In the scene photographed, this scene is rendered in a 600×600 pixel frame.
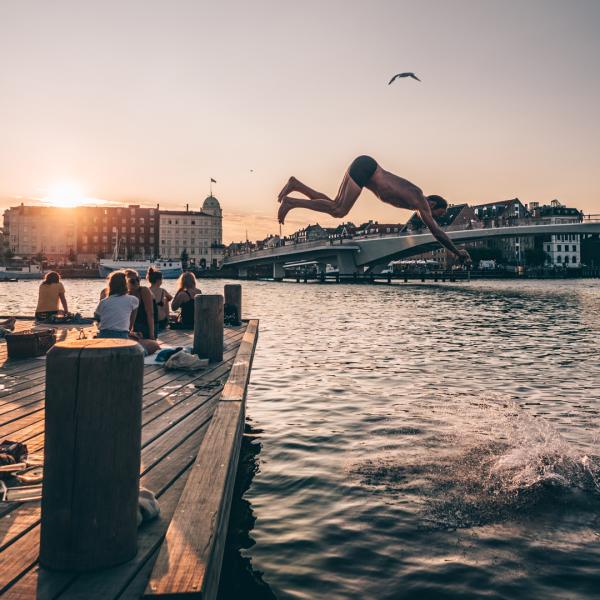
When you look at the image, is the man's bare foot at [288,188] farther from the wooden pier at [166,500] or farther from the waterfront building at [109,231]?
the waterfront building at [109,231]

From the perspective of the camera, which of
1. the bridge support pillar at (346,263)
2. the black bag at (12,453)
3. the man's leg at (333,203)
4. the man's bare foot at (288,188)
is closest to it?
the black bag at (12,453)

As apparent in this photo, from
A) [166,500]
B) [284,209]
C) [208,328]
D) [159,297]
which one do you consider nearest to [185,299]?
[159,297]

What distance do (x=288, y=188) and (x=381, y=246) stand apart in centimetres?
7307

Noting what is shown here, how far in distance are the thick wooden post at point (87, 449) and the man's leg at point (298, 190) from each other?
9186 mm

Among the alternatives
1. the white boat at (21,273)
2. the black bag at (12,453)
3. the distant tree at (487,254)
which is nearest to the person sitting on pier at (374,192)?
the black bag at (12,453)

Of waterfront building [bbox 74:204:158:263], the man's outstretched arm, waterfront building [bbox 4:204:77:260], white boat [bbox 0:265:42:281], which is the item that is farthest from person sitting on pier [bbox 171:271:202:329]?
waterfront building [bbox 4:204:77:260]

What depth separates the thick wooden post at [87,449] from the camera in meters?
2.88

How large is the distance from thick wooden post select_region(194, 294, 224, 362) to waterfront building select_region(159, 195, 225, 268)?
161469 mm

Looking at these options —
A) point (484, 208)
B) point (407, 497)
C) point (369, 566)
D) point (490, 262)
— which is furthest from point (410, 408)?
point (484, 208)

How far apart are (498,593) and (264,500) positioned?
259cm

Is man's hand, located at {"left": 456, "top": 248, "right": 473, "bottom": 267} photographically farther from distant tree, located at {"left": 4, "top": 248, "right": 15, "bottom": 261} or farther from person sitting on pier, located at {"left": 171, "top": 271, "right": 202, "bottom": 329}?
distant tree, located at {"left": 4, "top": 248, "right": 15, "bottom": 261}

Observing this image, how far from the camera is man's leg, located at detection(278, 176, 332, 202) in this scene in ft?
39.0

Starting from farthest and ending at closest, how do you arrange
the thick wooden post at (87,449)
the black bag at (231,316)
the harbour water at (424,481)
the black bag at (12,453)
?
the black bag at (231,316) < the harbour water at (424,481) < the black bag at (12,453) < the thick wooden post at (87,449)

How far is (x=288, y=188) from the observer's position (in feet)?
39.0
